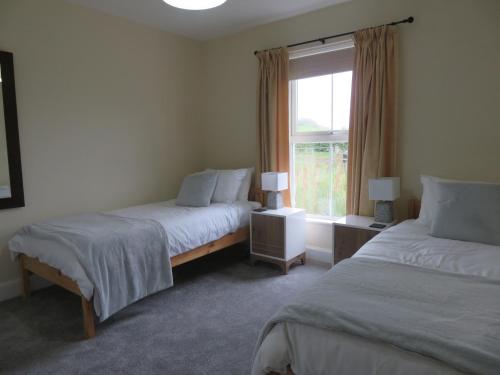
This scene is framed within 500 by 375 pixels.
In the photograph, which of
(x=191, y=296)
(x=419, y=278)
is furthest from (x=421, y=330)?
(x=191, y=296)

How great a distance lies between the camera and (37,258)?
2.60 meters

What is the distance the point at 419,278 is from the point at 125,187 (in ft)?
10.0

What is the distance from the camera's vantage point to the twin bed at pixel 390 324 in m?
1.06

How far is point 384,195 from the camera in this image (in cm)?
285

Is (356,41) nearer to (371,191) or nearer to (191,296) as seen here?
(371,191)

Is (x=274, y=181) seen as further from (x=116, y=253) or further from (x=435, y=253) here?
(x=435, y=253)

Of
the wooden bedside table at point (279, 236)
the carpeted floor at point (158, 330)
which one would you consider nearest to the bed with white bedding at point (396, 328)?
the carpeted floor at point (158, 330)

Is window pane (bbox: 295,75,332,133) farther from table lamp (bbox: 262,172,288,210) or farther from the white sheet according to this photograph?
the white sheet

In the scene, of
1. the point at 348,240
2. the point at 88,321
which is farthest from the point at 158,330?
the point at 348,240

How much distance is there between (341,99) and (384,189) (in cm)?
110

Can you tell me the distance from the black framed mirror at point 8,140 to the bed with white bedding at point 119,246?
0.37 meters

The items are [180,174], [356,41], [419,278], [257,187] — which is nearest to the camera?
[419,278]

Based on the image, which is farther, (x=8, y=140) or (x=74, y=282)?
(x=8, y=140)

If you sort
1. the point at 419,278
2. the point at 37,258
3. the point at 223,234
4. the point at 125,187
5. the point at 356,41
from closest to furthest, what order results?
the point at 419,278, the point at 37,258, the point at 356,41, the point at 223,234, the point at 125,187
